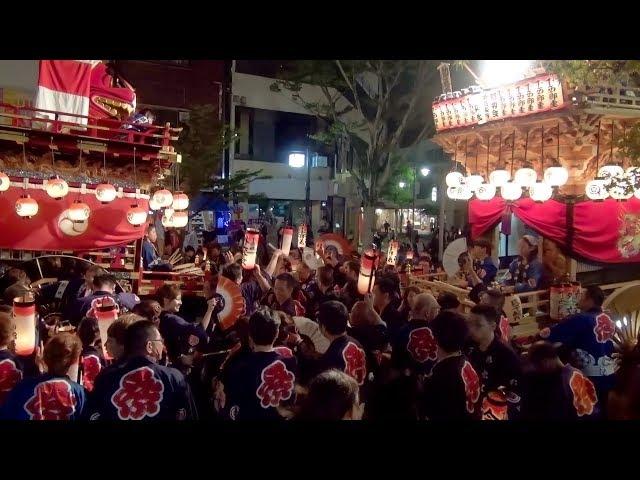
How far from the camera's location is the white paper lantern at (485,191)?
32.4 feet

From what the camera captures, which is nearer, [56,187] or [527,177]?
[56,187]

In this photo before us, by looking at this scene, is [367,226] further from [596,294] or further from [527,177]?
[596,294]

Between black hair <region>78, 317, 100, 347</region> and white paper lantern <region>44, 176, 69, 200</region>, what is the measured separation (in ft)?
12.7

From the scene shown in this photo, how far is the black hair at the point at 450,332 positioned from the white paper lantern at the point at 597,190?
523cm

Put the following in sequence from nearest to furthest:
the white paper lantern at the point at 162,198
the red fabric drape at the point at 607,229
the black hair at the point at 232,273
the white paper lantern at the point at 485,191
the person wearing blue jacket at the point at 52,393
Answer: the person wearing blue jacket at the point at 52,393
the black hair at the point at 232,273
the red fabric drape at the point at 607,229
the white paper lantern at the point at 485,191
the white paper lantern at the point at 162,198

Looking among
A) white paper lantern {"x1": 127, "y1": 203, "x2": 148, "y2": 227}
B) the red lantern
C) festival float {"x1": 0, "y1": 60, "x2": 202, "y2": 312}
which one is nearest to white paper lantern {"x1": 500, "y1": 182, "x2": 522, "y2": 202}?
the red lantern

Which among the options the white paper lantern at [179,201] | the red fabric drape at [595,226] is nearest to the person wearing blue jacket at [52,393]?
the white paper lantern at [179,201]

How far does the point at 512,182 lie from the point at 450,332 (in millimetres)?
5890

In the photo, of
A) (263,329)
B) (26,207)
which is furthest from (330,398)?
(26,207)

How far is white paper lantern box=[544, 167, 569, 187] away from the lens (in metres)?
8.32

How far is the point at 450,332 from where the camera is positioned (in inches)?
160

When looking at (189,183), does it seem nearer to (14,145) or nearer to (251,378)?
(14,145)

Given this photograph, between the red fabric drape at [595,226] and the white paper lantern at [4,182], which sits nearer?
the white paper lantern at [4,182]

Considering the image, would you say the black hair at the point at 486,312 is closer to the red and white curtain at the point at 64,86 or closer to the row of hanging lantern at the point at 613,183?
the row of hanging lantern at the point at 613,183
